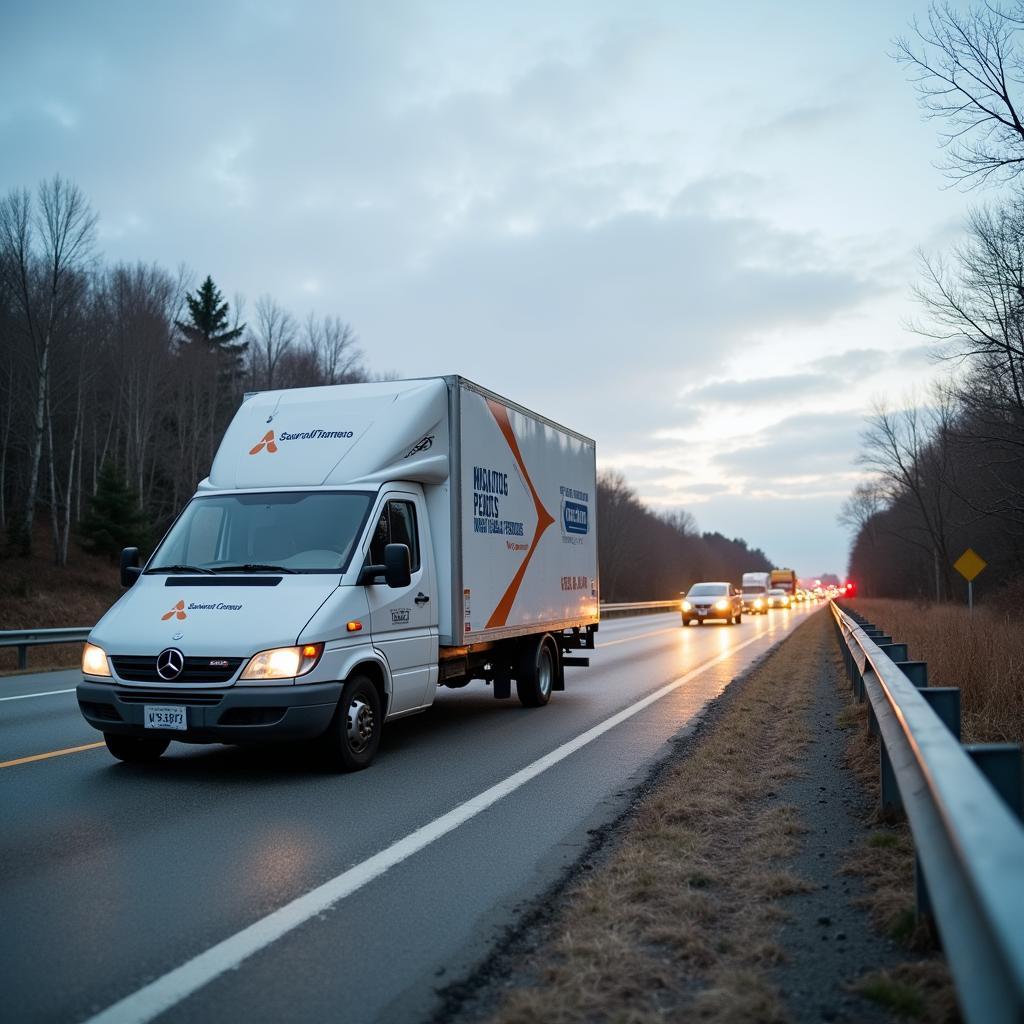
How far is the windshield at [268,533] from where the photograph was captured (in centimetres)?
795

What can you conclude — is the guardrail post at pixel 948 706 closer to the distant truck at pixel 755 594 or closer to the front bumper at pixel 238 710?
the front bumper at pixel 238 710

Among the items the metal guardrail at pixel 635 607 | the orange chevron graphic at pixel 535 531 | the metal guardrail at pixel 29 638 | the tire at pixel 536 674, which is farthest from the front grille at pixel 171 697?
the metal guardrail at pixel 635 607

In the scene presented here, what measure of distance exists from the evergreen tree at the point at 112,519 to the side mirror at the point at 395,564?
34.6 metres

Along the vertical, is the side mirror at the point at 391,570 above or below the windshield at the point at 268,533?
below

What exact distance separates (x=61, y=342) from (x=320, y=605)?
3864cm

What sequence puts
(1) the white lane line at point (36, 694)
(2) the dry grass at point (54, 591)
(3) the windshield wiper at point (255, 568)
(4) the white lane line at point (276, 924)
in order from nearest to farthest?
(4) the white lane line at point (276, 924)
(3) the windshield wiper at point (255, 568)
(1) the white lane line at point (36, 694)
(2) the dry grass at point (54, 591)

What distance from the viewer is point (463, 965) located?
12.7ft

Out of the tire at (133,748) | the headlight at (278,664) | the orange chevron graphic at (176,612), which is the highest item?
the orange chevron graphic at (176,612)

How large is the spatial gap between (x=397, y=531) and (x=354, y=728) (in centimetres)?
178

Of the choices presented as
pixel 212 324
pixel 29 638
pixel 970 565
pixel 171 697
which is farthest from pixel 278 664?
pixel 212 324

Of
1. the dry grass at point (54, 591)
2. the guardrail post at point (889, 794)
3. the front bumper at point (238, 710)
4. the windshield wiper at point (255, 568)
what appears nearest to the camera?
the guardrail post at point (889, 794)

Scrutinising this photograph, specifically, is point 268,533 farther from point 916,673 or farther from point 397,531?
point 916,673

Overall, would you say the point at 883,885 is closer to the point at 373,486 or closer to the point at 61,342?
the point at 373,486

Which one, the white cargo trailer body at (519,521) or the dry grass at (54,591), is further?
the dry grass at (54,591)
